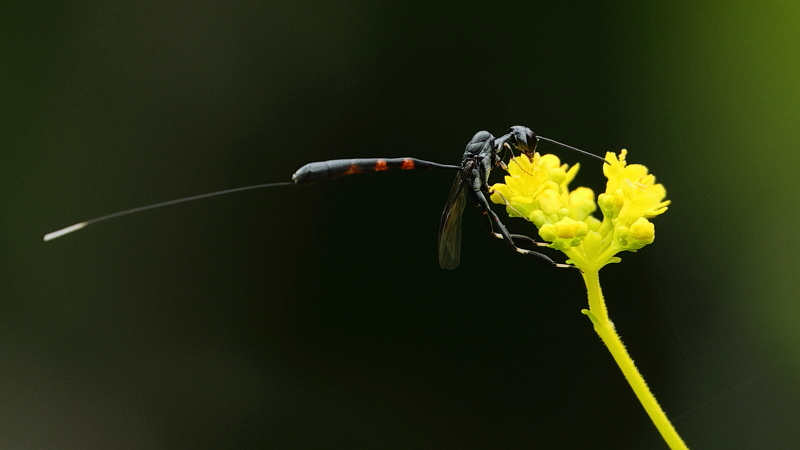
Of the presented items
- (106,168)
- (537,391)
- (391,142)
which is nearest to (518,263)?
(537,391)

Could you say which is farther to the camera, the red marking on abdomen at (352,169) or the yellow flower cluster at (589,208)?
the red marking on abdomen at (352,169)

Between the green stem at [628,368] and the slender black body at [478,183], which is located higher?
the slender black body at [478,183]

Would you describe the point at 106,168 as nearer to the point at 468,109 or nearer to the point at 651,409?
the point at 468,109

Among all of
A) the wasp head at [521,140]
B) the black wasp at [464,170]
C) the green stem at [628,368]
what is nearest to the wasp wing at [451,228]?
the black wasp at [464,170]

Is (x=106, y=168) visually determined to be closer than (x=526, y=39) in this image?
No

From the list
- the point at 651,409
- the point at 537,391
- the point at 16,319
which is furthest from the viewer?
the point at 16,319

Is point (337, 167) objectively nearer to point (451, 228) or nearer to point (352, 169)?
point (352, 169)

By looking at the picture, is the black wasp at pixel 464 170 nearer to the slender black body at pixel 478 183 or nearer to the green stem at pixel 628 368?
the slender black body at pixel 478 183

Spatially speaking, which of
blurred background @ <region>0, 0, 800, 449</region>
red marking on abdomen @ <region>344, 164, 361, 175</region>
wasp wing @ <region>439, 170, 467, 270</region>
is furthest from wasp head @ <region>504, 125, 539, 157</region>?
blurred background @ <region>0, 0, 800, 449</region>
